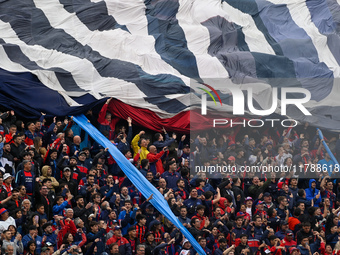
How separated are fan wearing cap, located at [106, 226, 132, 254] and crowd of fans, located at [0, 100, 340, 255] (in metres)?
0.02

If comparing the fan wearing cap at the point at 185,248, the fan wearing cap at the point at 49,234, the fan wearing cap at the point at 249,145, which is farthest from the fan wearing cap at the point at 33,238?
the fan wearing cap at the point at 249,145

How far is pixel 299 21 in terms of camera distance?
27.7 meters

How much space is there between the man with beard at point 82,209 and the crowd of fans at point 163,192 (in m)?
0.02

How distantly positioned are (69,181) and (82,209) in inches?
46.1

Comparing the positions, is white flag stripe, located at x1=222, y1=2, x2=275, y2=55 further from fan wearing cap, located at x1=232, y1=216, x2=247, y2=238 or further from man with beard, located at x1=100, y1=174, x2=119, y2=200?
man with beard, located at x1=100, y1=174, x2=119, y2=200

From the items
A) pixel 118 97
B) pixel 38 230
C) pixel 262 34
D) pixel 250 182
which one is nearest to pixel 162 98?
pixel 118 97

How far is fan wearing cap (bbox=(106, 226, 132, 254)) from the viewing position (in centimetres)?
1830

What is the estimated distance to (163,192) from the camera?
20.4m

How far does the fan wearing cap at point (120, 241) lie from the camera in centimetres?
1830

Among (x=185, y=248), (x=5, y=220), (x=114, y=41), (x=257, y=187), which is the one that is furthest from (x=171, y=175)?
(x=5, y=220)

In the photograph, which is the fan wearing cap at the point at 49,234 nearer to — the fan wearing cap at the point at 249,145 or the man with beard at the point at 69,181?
the man with beard at the point at 69,181

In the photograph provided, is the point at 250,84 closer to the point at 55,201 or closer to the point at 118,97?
the point at 118,97

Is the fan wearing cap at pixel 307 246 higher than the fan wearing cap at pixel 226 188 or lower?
lower

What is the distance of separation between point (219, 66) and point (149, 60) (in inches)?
75.3
